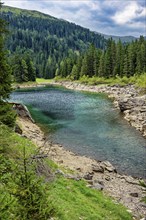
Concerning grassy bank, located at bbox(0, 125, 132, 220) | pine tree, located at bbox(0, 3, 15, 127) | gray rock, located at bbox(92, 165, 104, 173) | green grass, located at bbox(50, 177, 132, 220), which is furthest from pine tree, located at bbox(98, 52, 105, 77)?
green grass, located at bbox(50, 177, 132, 220)

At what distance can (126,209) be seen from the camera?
1639 centimetres

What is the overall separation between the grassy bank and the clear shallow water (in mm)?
9447

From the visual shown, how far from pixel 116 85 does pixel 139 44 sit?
23.8m

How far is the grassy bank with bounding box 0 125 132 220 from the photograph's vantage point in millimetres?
8140

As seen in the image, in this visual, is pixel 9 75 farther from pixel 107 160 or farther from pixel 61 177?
pixel 107 160

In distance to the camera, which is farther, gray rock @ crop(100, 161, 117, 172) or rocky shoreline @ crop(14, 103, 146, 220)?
gray rock @ crop(100, 161, 117, 172)

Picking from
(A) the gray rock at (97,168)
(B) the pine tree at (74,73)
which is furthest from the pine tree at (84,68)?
(A) the gray rock at (97,168)

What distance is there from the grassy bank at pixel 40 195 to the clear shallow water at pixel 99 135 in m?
9.45

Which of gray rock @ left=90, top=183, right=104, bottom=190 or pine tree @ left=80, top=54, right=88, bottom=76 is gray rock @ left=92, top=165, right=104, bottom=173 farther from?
pine tree @ left=80, top=54, right=88, bottom=76

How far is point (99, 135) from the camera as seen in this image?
36469 millimetres

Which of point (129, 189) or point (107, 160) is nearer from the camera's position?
point (129, 189)

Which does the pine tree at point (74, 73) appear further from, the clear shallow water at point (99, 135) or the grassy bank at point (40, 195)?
the grassy bank at point (40, 195)

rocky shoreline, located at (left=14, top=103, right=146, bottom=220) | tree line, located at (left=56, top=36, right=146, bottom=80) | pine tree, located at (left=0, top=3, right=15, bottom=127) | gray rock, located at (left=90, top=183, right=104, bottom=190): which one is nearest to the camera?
rocky shoreline, located at (left=14, top=103, right=146, bottom=220)

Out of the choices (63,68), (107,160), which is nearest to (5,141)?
(107,160)
